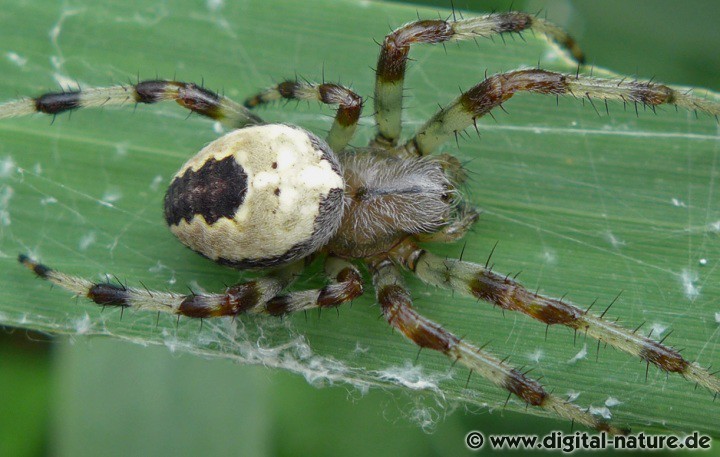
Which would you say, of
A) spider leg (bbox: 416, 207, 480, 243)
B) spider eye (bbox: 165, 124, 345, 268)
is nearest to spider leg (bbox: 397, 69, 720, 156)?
spider leg (bbox: 416, 207, 480, 243)

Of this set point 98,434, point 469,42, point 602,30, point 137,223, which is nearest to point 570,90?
point 469,42

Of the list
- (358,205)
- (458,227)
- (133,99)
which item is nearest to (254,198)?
(358,205)

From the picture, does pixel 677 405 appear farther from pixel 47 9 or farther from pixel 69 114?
pixel 47 9

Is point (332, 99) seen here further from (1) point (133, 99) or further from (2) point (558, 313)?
(2) point (558, 313)

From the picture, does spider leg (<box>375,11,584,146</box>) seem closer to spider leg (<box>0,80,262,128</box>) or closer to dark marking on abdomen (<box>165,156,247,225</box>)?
spider leg (<box>0,80,262,128</box>)

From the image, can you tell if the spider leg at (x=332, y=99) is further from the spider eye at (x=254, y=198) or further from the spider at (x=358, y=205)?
the spider eye at (x=254, y=198)

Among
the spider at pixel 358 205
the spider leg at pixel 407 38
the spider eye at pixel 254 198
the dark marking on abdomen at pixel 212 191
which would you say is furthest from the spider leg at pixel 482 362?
the spider leg at pixel 407 38

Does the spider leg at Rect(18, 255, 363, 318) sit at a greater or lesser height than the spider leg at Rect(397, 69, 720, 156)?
lesser
